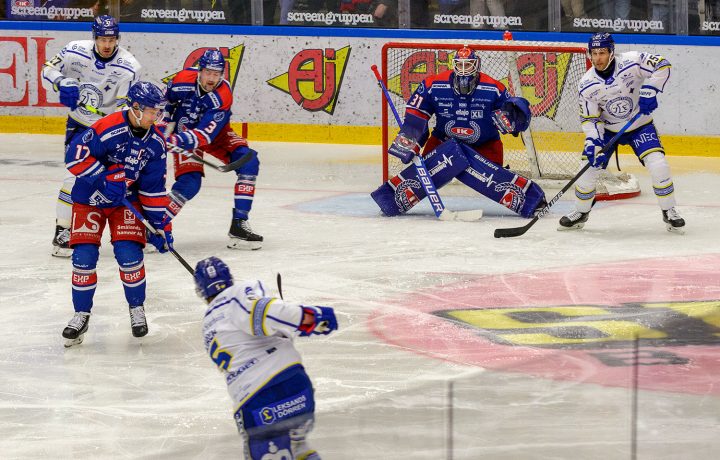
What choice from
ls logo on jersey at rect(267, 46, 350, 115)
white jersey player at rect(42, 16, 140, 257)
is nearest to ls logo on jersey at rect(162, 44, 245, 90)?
ls logo on jersey at rect(267, 46, 350, 115)

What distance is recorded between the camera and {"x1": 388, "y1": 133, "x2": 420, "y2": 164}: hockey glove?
876 centimetres

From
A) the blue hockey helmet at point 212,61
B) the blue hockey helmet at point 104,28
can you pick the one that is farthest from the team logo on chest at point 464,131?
the blue hockey helmet at point 104,28

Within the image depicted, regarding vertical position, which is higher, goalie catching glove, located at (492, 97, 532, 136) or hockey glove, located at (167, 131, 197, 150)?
A: goalie catching glove, located at (492, 97, 532, 136)

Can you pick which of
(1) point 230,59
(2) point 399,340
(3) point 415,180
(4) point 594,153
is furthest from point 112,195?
(1) point 230,59

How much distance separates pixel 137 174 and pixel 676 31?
6732 mm

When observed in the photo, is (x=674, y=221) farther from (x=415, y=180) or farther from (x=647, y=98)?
(x=415, y=180)

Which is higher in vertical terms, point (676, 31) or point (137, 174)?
point (676, 31)

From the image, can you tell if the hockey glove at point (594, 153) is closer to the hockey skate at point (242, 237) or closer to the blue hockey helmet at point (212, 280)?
the hockey skate at point (242, 237)

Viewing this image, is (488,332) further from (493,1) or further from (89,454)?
(493,1)

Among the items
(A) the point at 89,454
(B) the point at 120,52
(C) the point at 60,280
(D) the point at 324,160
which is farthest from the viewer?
(D) the point at 324,160

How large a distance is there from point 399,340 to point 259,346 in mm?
2050

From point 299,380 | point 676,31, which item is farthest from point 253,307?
point 676,31

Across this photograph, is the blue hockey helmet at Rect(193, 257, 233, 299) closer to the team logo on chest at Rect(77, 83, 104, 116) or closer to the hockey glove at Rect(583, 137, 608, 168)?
the team logo on chest at Rect(77, 83, 104, 116)

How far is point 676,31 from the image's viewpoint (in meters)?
11.2
